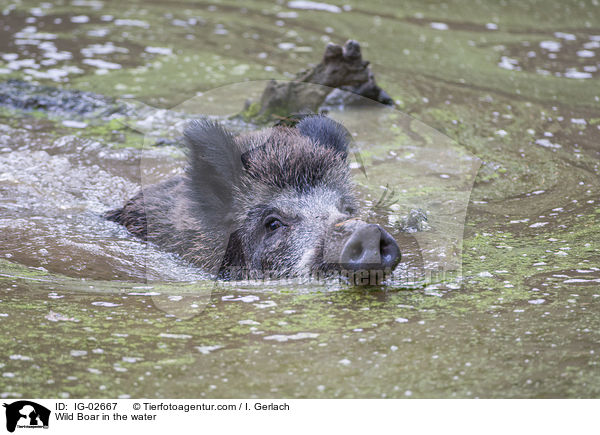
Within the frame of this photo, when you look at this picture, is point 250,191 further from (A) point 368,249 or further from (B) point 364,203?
(B) point 364,203

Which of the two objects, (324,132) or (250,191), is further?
(324,132)

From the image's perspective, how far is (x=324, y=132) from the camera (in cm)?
642

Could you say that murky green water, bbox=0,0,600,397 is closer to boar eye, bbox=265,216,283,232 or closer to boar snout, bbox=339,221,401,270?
boar snout, bbox=339,221,401,270

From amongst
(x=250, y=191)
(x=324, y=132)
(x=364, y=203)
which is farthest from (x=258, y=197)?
(x=364, y=203)

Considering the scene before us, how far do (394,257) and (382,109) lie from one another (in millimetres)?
5480

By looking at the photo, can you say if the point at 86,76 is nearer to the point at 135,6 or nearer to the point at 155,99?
the point at 155,99

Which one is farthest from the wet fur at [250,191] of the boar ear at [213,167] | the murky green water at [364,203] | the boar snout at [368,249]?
the boar snout at [368,249]

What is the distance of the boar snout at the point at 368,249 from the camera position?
15.5ft

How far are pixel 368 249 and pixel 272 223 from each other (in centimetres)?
131

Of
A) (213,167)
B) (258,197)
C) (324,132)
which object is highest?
(324,132)
